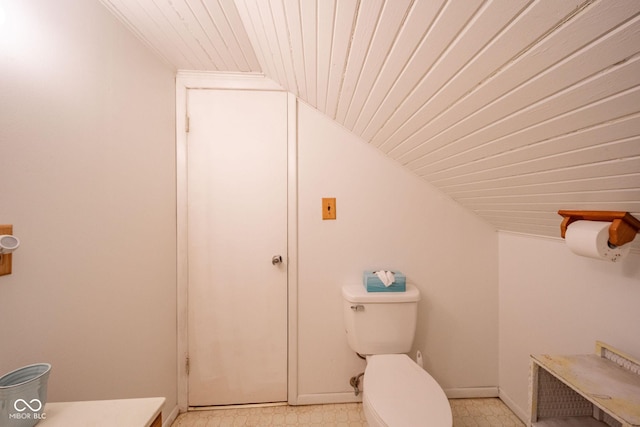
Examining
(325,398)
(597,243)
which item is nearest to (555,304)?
(597,243)

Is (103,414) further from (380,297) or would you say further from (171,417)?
(380,297)

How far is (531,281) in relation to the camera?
1383 millimetres

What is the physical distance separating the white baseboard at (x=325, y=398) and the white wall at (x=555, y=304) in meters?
0.93

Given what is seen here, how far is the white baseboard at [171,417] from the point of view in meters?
1.38

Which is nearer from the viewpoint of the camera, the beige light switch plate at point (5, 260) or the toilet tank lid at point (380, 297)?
the beige light switch plate at point (5, 260)

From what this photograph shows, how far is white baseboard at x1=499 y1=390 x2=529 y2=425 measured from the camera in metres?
1.42

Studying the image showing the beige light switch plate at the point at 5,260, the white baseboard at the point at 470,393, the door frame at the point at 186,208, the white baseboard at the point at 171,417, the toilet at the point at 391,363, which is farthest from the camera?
the white baseboard at the point at 470,393

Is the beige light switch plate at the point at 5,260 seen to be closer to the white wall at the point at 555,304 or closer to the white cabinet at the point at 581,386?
the white cabinet at the point at 581,386

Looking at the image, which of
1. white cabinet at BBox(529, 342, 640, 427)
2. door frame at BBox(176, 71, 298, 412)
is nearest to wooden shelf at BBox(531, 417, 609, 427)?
white cabinet at BBox(529, 342, 640, 427)

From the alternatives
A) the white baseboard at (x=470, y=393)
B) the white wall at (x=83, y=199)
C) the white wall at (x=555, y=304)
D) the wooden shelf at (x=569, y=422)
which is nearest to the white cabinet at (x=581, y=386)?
the wooden shelf at (x=569, y=422)

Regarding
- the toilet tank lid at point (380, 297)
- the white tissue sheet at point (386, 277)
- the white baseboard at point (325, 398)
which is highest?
the white tissue sheet at point (386, 277)

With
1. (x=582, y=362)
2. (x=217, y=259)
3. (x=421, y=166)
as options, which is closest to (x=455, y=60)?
(x=421, y=166)

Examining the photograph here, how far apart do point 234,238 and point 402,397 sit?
1136 millimetres

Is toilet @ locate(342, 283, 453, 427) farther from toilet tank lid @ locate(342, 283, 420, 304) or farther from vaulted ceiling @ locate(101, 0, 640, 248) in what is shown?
vaulted ceiling @ locate(101, 0, 640, 248)
